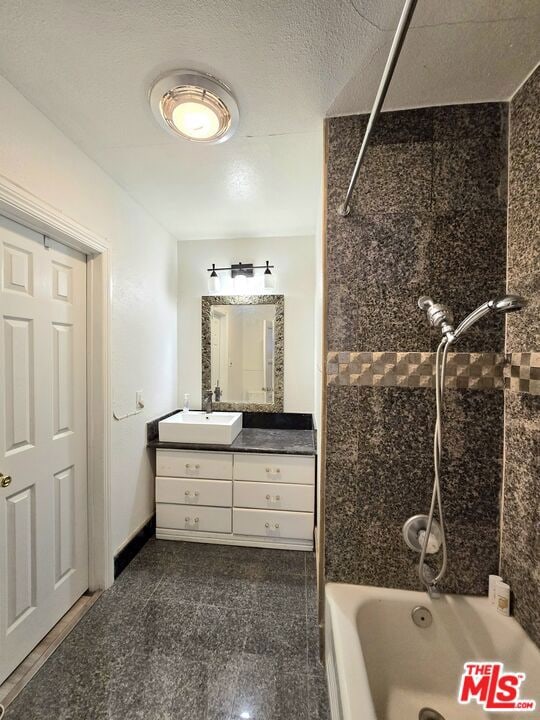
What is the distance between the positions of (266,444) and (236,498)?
1.42 feet

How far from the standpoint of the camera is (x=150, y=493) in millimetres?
2158

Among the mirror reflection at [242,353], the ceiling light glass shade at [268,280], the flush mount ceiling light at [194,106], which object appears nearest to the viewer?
the flush mount ceiling light at [194,106]

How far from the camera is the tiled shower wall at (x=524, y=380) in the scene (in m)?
1.01

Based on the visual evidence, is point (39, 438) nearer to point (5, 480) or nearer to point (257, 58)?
point (5, 480)

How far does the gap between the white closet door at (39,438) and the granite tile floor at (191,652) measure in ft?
0.76

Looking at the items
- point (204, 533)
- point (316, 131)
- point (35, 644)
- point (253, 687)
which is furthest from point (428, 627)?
point (316, 131)

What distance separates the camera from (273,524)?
6.61 feet

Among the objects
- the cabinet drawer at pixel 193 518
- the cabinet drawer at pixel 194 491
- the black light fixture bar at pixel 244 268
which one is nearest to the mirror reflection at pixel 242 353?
the black light fixture bar at pixel 244 268

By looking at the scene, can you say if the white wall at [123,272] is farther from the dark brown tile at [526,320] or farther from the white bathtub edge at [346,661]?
the dark brown tile at [526,320]

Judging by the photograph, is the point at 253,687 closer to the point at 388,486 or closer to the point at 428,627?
the point at 428,627

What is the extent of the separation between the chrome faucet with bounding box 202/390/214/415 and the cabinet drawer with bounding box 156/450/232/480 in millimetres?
464

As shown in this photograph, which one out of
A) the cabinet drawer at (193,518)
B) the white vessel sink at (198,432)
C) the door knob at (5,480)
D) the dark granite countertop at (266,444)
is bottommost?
the cabinet drawer at (193,518)

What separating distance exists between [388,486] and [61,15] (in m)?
2.02

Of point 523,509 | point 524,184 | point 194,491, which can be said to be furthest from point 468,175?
point 194,491
